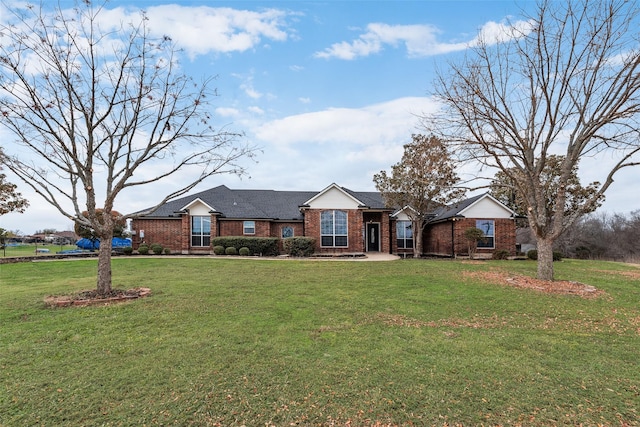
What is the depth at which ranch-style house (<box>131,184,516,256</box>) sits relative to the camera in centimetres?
2173

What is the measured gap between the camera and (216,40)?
10.1m

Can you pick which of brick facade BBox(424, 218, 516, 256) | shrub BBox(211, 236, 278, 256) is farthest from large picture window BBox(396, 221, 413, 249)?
shrub BBox(211, 236, 278, 256)

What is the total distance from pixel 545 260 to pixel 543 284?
1284 millimetres

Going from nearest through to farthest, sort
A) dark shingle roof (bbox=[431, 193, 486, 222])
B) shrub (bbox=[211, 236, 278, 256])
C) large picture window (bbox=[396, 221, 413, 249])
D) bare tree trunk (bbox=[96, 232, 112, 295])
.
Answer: bare tree trunk (bbox=[96, 232, 112, 295]), shrub (bbox=[211, 236, 278, 256]), dark shingle roof (bbox=[431, 193, 486, 222]), large picture window (bbox=[396, 221, 413, 249])

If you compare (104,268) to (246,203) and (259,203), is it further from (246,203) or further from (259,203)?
(259,203)

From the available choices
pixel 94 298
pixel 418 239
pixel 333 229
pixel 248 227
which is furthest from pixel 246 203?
pixel 94 298

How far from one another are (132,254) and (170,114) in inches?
615

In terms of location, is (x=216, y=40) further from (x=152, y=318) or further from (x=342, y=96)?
(x=152, y=318)

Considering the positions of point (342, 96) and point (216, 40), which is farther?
point (342, 96)

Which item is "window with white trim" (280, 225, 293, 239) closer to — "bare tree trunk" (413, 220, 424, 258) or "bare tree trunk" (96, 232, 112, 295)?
"bare tree trunk" (413, 220, 424, 258)

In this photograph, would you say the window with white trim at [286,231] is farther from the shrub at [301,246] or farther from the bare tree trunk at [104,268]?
the bare tree trunk at [104,268]

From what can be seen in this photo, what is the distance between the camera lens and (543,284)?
9.84m

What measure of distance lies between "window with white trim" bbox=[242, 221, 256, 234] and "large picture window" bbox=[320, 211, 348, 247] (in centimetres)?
489

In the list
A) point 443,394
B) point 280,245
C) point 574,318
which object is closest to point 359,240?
point 280,245
